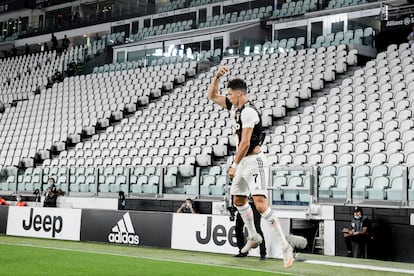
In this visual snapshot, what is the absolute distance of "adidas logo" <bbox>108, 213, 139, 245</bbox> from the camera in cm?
1228

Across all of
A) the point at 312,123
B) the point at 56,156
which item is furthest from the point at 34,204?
the point at 312,123

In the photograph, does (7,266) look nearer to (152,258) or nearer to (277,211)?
(152,258)

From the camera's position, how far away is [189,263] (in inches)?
338

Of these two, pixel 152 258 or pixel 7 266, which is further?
pixel 152 258

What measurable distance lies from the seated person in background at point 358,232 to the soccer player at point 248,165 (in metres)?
4.45

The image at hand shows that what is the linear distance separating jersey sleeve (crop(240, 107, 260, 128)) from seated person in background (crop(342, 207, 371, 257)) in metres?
4.93

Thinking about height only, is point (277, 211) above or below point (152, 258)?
above

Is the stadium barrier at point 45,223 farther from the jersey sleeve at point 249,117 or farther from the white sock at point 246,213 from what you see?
the jersey sleeve at point 249,117

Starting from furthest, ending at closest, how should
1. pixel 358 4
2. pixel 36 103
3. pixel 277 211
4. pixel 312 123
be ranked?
pixel 36 103 < pixel 358 4 < pixel 312 123 < pixel 277 211

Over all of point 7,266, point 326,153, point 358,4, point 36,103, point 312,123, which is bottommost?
point 7,266

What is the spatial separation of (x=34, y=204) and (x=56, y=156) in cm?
572

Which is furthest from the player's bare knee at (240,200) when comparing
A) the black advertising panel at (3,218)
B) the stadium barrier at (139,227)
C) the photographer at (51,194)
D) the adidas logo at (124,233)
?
the photographer at (51,194)

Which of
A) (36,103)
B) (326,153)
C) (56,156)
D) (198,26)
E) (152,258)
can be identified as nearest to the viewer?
(152,258)

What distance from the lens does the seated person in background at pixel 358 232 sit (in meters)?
11.3
